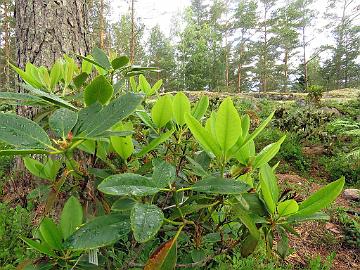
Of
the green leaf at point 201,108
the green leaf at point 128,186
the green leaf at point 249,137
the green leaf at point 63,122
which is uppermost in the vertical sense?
the green leaf at point 201,108

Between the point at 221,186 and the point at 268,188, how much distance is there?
122 mm

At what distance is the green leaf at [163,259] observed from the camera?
531 millimetres

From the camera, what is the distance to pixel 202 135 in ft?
1.85

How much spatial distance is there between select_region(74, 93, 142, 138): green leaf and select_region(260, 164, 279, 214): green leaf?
29 centimetres

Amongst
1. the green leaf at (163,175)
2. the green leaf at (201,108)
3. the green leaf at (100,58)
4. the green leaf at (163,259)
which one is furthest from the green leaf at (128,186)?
the green leaf at (100,58)

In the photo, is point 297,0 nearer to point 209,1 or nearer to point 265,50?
point 265,50

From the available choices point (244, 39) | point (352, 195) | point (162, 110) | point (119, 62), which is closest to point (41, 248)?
point (162, 110)

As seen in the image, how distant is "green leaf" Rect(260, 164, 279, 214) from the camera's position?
2.00 feet

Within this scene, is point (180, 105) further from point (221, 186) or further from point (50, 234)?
point (50, 234)

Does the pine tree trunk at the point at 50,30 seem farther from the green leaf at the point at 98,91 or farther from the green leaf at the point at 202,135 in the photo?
the green leaf at the point at 202,135

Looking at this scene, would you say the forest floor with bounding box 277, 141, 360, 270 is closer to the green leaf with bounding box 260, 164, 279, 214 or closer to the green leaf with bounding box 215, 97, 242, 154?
the green leaf with bounding box 260, 164, 279, 214

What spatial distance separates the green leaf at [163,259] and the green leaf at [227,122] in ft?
0.71

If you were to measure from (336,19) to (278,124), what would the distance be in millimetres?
27505

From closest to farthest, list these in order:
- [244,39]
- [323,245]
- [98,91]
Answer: [98,91] → [323,245] → [244,39]
